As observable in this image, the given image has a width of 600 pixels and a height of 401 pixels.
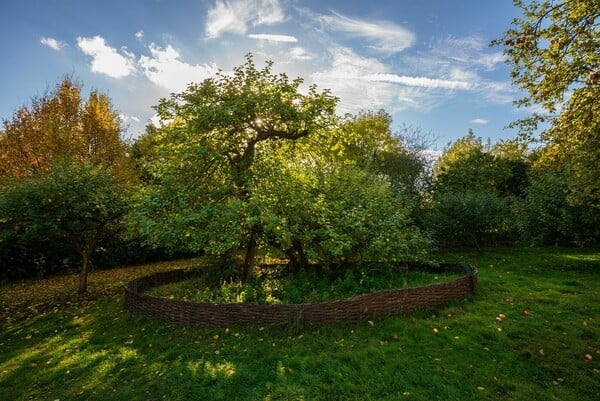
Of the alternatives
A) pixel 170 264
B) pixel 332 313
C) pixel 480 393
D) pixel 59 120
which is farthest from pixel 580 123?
pixel 59 120

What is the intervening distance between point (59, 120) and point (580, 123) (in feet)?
82.3

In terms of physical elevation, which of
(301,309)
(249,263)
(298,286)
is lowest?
(301,309)

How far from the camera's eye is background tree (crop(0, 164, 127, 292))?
10.7 m

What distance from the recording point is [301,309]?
24.6 ft

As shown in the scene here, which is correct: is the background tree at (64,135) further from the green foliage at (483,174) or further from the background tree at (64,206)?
the green foliage at (483,174)

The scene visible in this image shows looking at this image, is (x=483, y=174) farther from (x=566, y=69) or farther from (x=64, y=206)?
(x=64, y=206)

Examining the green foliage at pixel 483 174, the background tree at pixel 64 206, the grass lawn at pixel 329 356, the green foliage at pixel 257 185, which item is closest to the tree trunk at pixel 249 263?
the green foliage at pixel 257 185

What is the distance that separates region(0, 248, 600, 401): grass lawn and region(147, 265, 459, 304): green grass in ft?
4.39

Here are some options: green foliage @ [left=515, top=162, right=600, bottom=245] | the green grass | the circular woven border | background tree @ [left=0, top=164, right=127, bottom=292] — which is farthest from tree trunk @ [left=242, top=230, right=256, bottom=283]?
green foliage @ [left=515, top=162, right=600, bottom=245]

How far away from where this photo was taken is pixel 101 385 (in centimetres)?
590

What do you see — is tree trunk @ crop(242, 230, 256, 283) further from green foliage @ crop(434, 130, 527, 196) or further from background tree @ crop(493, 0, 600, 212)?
green foliage @ crop(434, 130, 527, 196)

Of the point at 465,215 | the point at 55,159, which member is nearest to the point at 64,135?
the point at 55,159

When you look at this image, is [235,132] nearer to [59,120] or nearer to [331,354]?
[331,354]

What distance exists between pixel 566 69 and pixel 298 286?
814 centimetres
